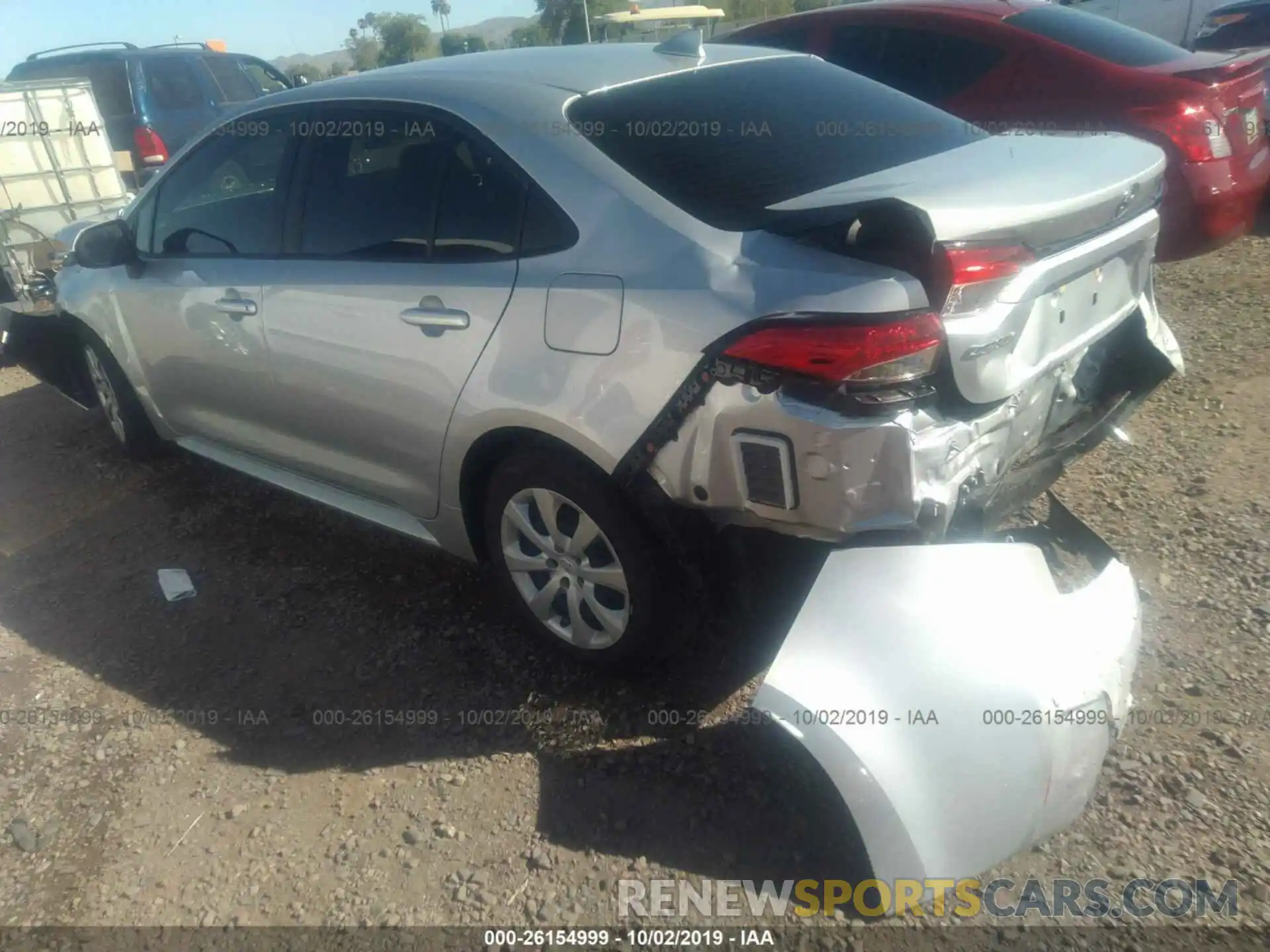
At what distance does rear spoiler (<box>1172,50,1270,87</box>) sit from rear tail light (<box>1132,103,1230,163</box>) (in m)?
0.16

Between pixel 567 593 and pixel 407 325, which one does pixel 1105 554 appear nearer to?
pixel 567 593

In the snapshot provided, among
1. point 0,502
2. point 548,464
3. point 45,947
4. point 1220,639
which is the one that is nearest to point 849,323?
point 548,464

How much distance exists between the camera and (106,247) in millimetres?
3746

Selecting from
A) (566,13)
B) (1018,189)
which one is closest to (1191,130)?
(1018,189)

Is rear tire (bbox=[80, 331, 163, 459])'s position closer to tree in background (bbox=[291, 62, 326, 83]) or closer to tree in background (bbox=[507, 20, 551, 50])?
tree in background (bbox=[291, 62, 326, 83])

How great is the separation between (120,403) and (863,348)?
3.71 meters

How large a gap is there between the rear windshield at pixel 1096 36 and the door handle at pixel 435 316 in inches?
152

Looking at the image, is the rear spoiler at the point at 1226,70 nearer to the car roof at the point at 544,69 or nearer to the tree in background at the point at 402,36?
the car roof at the point at 544,69

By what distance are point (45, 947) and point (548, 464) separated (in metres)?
1.62

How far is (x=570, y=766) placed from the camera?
8.21ft

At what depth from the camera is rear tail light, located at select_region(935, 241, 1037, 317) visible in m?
1.99

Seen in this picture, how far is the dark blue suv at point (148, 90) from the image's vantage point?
8883mm

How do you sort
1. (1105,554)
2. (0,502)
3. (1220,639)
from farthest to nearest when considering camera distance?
(0,502)
(1220,639)
(1105,554)

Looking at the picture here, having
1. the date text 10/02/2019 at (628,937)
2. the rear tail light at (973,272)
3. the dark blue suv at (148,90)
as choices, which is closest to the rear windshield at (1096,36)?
the rear tail light at (973,272)
